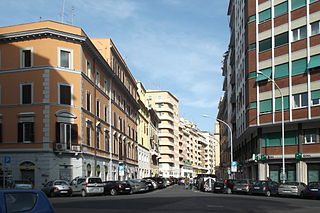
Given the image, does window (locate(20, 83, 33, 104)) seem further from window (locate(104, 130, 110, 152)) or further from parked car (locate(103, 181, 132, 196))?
window (locate(104, 130, 110, 152))

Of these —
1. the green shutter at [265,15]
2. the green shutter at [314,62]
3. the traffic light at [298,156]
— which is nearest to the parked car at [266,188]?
the traffic light at [298,156]

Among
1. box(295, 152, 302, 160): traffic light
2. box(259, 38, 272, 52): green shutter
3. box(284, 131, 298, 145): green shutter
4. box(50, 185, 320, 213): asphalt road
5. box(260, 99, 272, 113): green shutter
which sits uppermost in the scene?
box(259, 38, 272, 52): green shutter

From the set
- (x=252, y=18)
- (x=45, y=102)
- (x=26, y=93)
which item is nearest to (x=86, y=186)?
(x=45, y=102)

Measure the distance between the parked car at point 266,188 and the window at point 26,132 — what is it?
19.7 meters

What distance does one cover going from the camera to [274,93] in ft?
148

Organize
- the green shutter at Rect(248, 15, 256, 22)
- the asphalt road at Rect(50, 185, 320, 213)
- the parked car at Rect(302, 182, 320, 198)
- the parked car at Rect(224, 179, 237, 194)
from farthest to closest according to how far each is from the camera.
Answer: the green shutter at Rect(248, 15, 256, 22) → the parked car at Rect(224, 179, 237, 194) → the parked car at Rect(302, 182, 320, 198) → the asphalt road at Rect(50, 185, 320, 213)

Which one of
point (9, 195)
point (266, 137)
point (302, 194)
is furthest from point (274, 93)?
point (9, 195)

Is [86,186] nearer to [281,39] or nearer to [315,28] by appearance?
[281,39]

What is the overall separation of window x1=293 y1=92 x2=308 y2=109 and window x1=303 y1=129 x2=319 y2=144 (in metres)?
2.37

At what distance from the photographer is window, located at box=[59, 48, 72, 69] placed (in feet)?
142

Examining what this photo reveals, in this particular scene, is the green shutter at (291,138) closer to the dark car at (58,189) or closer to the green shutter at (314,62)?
the green shutter at (314,62)

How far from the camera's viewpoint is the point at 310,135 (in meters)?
42.4

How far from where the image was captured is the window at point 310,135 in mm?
41825

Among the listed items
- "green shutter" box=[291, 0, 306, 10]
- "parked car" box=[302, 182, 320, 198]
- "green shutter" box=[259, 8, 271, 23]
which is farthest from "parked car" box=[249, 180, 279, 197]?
"green shutter" box=[259, 8, 271, 23]
